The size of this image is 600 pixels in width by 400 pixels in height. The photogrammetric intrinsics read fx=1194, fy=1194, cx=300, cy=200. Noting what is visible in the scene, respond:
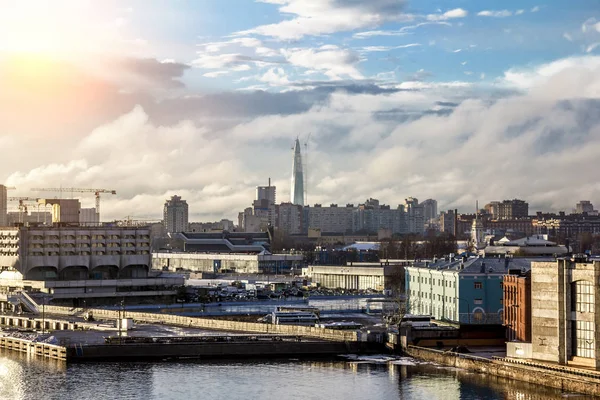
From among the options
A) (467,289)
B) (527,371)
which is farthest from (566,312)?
(467,289)

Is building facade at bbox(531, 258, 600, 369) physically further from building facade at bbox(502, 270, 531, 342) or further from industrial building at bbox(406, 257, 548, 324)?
industrial building at bbox(406, 257, 548, 324)

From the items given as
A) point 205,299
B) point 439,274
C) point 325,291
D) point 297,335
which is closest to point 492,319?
point 439,274

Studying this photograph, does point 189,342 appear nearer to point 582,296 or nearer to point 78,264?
point 582,296

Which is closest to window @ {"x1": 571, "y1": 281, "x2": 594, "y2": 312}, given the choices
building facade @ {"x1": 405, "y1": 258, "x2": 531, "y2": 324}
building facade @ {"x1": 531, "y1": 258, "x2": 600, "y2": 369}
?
building facade @ {"x1": 531, "y1": 258, "x2": 600, "y2": 369}

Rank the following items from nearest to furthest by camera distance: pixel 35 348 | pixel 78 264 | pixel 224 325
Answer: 1. pixel 35 348
2. pixel 224 325
3. pixel 78 264

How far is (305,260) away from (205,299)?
207 ft

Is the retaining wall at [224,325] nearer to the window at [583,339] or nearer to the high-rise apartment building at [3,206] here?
the window at [583,339]

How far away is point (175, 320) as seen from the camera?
70625 millimetres

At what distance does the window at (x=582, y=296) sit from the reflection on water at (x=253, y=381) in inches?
139

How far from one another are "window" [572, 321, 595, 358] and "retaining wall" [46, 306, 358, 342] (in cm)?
1445

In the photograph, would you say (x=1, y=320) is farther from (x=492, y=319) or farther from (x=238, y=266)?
(x=238, y=266)

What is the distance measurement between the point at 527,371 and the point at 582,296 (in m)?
3.79

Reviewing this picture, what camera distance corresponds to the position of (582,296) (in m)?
46.8

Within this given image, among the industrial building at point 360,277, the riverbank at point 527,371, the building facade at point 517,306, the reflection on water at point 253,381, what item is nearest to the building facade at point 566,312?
the riverbank at point 527,371
